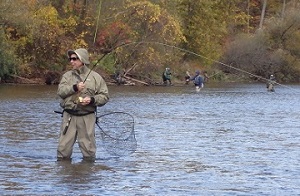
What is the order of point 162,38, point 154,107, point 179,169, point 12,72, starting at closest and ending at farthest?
point 179,169 < point 154,107 < point 12,72 < point 162,38

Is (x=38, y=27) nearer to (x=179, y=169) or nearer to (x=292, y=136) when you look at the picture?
(x=292, y=136)

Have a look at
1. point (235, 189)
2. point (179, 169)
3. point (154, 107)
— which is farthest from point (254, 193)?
point (154, 107)

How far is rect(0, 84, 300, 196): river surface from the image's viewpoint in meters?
11.6

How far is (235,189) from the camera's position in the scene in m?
11.6

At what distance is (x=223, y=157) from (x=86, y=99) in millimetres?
3627

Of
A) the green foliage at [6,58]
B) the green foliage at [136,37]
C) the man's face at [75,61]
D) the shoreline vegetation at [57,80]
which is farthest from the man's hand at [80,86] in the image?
the shoreline vegetation at [57,80]

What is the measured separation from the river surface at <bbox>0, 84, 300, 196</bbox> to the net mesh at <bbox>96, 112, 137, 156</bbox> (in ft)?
0.60

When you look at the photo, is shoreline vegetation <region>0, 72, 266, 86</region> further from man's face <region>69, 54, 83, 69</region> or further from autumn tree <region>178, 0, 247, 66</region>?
man's face <region>69, 54, 83, 69</region>

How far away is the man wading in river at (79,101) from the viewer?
42.5 ft

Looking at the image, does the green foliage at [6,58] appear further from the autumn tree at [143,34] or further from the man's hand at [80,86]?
the man's hand at [80,86]

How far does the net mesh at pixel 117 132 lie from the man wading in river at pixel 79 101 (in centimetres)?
101

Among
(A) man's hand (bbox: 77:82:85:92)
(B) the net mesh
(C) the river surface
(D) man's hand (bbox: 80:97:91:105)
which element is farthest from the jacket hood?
(C) the river surface

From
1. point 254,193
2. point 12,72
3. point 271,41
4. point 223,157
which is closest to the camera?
point 254,193

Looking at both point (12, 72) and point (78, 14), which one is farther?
point (78, 14)
